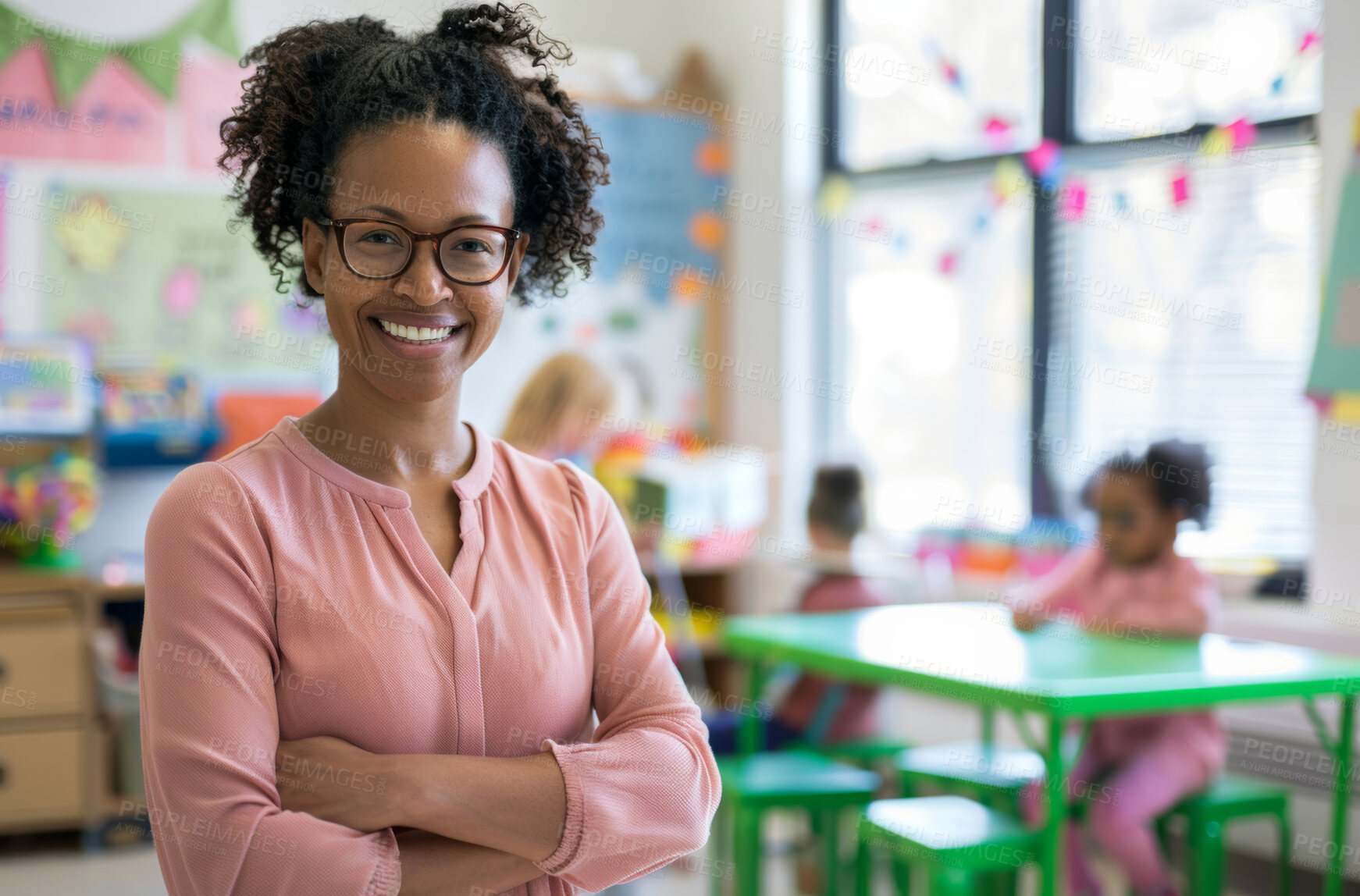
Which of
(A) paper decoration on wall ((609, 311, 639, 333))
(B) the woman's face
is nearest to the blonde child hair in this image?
(A) paper decoration on wall ((609, 311, 639, 333))

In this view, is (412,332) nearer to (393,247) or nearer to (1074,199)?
(393,247)

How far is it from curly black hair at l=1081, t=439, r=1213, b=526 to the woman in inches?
88.7

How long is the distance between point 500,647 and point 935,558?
3382 mm

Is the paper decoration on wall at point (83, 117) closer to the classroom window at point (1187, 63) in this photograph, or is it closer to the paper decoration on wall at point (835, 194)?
the paper decoration on wall at point (835, 194)

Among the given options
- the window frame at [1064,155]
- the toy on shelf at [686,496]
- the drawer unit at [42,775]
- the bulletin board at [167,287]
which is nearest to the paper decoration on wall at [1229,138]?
the window frame at [1064,155]

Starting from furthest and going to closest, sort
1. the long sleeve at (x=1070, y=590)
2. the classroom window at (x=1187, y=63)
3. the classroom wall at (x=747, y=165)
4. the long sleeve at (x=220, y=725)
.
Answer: the classroom wall at (x=747, y=165) < the classroom window at (x=1187, y=63) < the long sleeve at (x=1070, y=590) < the long sleeve at (x=220, y=725)

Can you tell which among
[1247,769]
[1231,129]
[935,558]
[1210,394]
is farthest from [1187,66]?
[1247,769]

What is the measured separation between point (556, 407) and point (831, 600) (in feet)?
3.10

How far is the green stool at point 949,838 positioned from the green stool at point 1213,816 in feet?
1.48

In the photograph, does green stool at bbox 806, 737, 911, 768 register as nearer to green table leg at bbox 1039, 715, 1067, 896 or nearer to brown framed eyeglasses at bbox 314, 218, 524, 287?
green table leg at bbox 1039, 715, 1067, 896

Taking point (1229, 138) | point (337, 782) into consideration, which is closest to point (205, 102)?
point (1229, 138)

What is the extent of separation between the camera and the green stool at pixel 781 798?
9.23ft

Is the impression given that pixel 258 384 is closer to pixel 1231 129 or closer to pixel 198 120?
pixel 198 120

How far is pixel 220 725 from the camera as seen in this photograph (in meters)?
1.03
